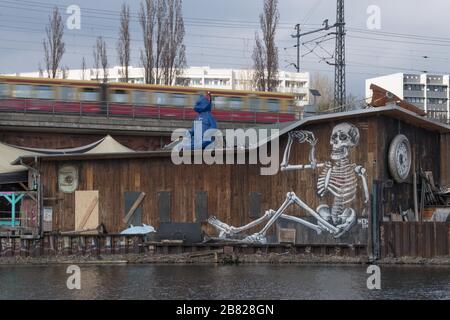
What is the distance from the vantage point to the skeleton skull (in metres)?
35.2

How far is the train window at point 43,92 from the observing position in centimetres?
5191

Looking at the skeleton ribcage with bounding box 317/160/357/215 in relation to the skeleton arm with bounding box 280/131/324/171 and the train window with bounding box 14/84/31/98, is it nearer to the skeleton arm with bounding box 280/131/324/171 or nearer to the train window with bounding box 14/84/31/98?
the skeleton arm with bounding box 280/131/324/171

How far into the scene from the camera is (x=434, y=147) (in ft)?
134

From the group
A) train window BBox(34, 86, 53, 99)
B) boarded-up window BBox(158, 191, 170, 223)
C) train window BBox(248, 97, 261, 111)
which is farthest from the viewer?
train window BBox(248, 97, 261, 111)

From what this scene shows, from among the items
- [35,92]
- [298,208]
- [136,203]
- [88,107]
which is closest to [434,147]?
[298,208]

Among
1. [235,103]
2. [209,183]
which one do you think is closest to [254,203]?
[209,183]

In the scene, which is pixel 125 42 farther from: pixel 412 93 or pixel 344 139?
pixel 412 93

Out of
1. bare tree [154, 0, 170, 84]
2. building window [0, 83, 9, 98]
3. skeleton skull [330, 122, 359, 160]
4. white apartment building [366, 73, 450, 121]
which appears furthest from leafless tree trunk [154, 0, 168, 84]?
white apartment building [366, 73, 450, 121]

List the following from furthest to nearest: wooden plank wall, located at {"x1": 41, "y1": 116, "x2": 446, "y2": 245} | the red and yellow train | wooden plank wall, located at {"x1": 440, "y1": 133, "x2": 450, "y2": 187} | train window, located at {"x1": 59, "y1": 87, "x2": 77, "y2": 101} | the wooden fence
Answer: train window, located at {"x1": 59, "y1": 87, "x2": 77, "y2": 101} < the red and yellow train < wooden plank wall, located at {"x1": 440, "y1": 133, "x2": 450, "y2": 187} < wooden plank wall, located at {"x1": 41, "y1": 116, "x2": 446, "y2": 245} < the wooden fence

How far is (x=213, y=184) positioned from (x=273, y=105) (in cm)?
2247

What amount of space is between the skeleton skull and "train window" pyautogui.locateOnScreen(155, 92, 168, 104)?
72.9 ft

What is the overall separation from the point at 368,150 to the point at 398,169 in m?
1.95
